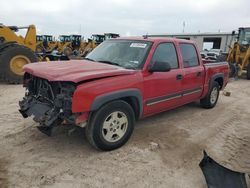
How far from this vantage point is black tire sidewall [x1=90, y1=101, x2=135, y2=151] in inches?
145

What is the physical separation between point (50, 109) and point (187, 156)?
87.5 inches

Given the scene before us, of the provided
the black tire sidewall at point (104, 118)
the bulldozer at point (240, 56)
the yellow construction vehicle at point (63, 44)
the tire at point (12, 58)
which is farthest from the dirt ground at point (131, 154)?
the yellow construction vehicle at point (63, 44)

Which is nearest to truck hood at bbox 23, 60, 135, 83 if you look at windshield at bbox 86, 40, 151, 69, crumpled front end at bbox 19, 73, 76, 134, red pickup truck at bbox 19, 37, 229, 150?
red pickup truck at bbox 19, 37, 229, 150

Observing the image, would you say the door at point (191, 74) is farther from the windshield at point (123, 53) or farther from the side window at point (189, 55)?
the windshield at point (123, 53)

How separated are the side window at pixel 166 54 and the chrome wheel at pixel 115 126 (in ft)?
4.05

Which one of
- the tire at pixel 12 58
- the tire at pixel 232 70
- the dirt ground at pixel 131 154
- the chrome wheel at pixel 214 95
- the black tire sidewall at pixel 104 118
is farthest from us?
the tire at pixel 232 70

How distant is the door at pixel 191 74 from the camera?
17.5 feet

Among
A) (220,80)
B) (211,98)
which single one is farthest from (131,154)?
(220,80)

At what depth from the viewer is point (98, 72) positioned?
3.77m

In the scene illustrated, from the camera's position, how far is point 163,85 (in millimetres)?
4699

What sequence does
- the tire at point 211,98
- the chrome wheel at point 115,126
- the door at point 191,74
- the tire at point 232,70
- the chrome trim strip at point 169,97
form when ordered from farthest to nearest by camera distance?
the tire at point 232,70
the tire at point 211,98
the door at point 191,74
the chrome trim strip at point 169,97
the chrome wheel at point 115,126

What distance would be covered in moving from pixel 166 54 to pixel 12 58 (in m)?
6.61

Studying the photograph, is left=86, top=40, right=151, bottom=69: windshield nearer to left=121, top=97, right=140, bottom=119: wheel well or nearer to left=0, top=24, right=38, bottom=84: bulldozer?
left=121, top=97, right=140, bottom=119: wheel well

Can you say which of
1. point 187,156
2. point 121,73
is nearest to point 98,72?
point 121,73
